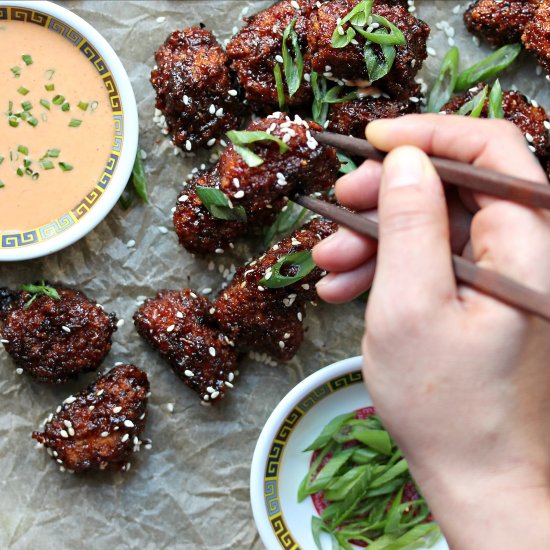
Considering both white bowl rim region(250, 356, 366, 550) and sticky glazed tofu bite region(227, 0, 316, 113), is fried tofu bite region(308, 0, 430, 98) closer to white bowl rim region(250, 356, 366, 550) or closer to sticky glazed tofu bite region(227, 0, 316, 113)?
sticky glazed tofu bite region(227, 0, 316, 113)

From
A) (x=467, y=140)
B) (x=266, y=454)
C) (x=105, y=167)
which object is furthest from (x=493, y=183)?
(x=105, y=167)

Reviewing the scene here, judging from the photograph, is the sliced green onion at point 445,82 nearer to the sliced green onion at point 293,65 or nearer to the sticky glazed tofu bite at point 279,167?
the sliced green onion at point 293,65

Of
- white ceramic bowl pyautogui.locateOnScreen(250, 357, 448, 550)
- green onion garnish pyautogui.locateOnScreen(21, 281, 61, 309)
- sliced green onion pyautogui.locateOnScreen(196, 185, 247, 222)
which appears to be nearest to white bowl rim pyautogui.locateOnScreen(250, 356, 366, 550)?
white ceramic bowl pyautogui.locateOnScreen(250, 357, 448, 550)

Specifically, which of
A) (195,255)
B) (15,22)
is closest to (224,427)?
(195,255)

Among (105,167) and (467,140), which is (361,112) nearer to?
(467,140)

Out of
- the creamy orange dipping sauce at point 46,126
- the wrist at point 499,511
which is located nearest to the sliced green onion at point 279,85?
the creamy orange dipping sauce at point 46,126

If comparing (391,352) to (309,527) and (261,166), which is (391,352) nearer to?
(261,166)
